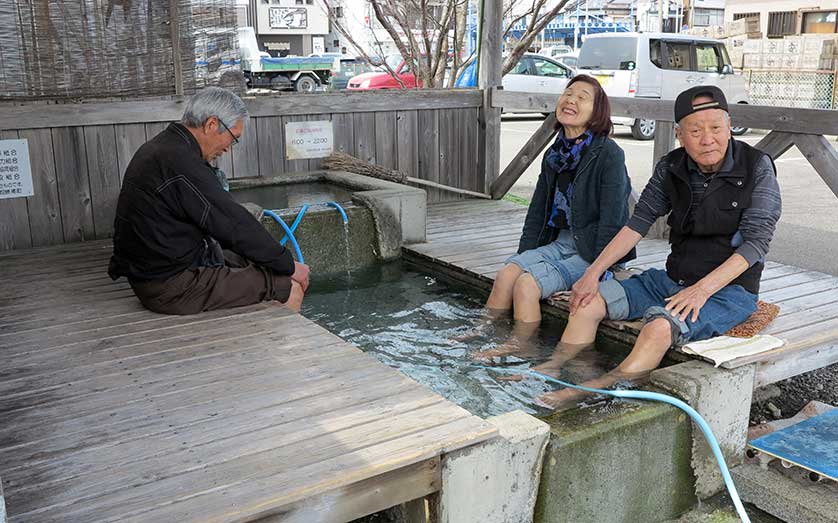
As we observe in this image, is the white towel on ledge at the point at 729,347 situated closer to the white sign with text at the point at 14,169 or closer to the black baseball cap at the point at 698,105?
the black baseball cap at the point at 698,105

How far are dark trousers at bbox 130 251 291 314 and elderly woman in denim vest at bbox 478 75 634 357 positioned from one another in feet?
3.65

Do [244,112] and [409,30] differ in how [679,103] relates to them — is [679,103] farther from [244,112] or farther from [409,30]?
[409,30]

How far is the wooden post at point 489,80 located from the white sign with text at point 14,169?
3.96 metres

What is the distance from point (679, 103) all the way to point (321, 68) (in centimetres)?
1637

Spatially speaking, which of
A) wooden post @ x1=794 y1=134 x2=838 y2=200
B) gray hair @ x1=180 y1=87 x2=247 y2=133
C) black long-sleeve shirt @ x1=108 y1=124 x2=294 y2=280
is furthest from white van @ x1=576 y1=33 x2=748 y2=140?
black long-sleeve shirt @ x1=108 y1=124 x2=294 y2=280

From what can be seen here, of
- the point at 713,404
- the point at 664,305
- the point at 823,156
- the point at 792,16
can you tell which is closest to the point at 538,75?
the point at 792,16

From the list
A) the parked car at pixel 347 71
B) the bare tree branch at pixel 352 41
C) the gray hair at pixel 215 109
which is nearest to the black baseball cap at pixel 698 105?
the gray hair at pixel 215 109

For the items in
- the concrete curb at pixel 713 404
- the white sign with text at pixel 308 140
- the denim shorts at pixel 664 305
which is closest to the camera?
the concrete curb at pixel 713 404

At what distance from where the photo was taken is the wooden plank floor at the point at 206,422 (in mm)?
2164

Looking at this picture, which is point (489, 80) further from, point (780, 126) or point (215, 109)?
point (215, 109)

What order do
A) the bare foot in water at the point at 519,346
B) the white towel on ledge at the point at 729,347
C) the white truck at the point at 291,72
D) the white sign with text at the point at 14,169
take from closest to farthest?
the white towel on ledge at the point at 729,347 < the bare foot in water at the point at 519,346 < the white sign with text at the point at 14,169 < the white truck at the point at 291,72

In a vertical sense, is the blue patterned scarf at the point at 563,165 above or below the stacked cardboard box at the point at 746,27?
below

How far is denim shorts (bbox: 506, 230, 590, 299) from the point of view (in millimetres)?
4145

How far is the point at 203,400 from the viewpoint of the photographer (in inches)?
109
